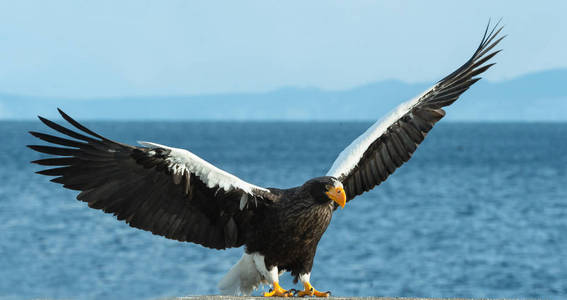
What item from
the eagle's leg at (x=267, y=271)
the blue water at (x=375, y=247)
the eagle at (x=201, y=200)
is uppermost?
the eagle at (x=201, y=200)

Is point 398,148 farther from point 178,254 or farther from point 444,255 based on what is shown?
point 444,255

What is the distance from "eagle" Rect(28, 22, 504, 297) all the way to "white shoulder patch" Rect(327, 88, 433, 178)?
0.07 m

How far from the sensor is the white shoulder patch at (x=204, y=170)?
235 inches

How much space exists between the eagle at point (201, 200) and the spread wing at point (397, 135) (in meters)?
0.29

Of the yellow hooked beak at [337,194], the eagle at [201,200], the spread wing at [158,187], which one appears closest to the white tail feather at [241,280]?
the eagle at [201,200]

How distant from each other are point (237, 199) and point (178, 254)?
14239mm

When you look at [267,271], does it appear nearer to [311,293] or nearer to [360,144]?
[311,293]

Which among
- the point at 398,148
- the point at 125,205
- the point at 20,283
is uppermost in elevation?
the point at 398,148

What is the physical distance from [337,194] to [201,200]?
1.14 m

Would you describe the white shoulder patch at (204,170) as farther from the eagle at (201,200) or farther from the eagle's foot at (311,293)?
the eagle's foot at (311,293)

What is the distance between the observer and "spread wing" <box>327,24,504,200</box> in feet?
22.2

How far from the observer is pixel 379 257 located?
69.9 feet

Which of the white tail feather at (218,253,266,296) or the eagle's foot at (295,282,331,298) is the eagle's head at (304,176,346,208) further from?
the white tail feather at (218,253,266,296)

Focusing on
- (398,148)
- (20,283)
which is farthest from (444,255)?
(398,148)
